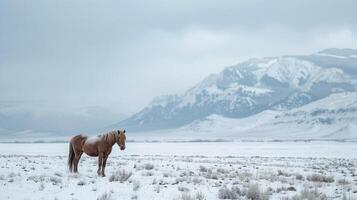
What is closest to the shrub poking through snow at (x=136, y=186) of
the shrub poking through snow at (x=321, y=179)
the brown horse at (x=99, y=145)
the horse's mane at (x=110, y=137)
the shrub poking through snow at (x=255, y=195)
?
the brown horse at (x=99, y=145)

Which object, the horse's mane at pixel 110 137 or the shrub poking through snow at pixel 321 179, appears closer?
the horse's mane at pixel 110 137

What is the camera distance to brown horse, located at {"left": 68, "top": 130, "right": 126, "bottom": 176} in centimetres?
1878

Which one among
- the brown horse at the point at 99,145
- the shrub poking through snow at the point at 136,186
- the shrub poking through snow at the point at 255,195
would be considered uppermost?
the brown horse at the point at 99,145

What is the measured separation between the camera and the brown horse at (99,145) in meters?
18.8

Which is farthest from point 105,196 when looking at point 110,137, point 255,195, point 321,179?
point 321,179

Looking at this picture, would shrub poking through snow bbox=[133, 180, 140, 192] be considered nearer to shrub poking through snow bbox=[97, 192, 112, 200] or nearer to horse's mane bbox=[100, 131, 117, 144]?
shrub poking through snow bbox=[97, 192, 112, 200]

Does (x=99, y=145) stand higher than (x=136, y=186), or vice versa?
(x=99, y=145)

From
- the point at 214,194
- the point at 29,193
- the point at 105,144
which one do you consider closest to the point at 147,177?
the point at 105,144

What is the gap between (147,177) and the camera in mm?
19688

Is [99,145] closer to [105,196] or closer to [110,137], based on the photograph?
[110,137]

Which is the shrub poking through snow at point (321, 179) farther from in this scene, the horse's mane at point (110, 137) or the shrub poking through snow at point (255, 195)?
the horse's mane at point (110, 137)

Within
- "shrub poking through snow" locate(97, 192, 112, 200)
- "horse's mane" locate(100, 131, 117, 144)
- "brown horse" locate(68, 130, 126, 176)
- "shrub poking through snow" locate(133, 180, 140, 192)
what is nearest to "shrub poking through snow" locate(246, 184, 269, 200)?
"shrub poking through snow" locate(133, 180, 140, 192)

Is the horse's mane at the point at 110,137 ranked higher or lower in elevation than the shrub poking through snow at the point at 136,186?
higher

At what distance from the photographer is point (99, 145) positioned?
19047mm
